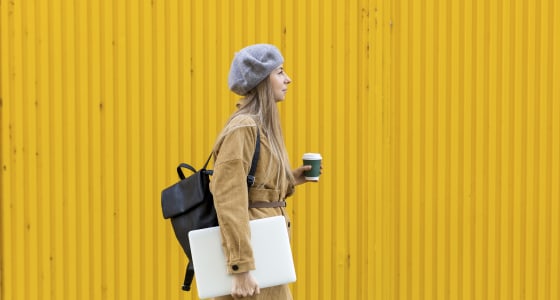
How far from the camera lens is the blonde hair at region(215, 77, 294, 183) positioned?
3.71 m

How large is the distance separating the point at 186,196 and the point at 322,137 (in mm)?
1757

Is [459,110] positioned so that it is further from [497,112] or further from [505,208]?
[505,208]

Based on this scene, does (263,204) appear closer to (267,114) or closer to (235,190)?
(235,190)

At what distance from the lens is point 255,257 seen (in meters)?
3.61

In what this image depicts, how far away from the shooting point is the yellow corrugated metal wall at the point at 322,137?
523 cm

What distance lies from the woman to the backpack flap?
12cm

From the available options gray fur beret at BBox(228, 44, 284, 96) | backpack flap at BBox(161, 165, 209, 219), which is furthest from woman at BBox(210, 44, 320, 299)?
backpack flap at BBox(161, 165, 209, 219)

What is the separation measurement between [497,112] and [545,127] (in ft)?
0.97

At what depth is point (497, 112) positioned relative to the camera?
5.45 metres

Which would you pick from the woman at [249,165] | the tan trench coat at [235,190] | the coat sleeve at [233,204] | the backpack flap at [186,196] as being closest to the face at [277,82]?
the woman at [249,165]

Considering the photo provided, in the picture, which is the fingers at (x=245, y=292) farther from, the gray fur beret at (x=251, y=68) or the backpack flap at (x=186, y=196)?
the gray fur beret at (x=251, y=68)

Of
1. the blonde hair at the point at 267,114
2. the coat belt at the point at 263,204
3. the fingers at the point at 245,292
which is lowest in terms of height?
the fingers at the point at 245,292

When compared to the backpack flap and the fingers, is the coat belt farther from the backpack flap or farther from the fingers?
the fingers

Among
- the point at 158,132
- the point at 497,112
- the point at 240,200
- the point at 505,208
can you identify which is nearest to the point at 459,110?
the point at 497,112
